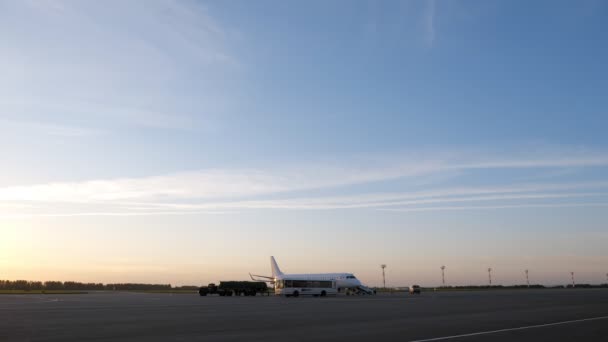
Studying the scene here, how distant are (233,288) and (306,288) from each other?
16.3 metres

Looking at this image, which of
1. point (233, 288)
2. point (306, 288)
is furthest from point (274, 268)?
point (306, 288)

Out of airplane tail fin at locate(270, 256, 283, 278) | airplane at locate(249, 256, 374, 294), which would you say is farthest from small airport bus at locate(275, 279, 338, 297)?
airplane tail fin at locate(270, 256, 283, 278)

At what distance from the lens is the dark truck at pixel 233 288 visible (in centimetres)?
10044

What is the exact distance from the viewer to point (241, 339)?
2156cm

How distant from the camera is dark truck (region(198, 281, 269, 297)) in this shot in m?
100

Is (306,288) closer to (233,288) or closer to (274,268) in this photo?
(233,288)

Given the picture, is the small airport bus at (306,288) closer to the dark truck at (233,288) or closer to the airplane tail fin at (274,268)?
the dark truck at (233,288)

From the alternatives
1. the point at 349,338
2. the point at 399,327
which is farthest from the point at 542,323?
the point at 349,338

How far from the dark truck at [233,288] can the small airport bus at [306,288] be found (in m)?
10.6

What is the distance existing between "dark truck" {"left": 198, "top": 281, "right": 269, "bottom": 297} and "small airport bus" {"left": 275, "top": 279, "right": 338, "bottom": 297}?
10587 mm

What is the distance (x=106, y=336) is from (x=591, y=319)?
2526 centimetres

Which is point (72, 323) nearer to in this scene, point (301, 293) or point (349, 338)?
point (349, 338)

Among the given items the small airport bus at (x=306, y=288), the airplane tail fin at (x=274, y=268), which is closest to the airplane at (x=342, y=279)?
the small airport bus at (x=306, y=288)

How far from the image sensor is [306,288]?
3627 inches
